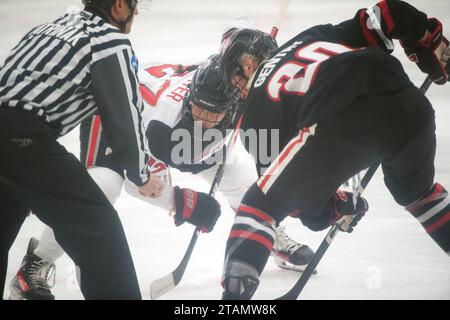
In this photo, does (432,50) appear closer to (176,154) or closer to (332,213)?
(332,213)

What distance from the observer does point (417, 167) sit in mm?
1677

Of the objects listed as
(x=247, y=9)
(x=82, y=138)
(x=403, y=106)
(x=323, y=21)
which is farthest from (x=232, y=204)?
(x=247, y=9)

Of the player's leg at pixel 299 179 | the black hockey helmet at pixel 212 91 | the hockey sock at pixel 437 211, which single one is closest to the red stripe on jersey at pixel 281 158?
the player's leg at pixel 299 179

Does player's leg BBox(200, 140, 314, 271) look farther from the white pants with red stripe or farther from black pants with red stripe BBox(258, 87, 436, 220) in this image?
black pants with red stripe BBox(258, 87, 436, 220)

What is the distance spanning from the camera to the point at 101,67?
152 cm

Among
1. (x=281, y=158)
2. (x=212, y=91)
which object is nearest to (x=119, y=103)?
(x=281, y=158)

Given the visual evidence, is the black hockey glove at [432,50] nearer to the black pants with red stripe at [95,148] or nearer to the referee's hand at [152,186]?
the referee's hand at [152,186]

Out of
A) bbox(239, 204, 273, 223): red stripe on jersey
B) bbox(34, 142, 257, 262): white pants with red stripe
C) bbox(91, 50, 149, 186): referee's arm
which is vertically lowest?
bbox(34, 142, 257, 262): white pants with red stripe

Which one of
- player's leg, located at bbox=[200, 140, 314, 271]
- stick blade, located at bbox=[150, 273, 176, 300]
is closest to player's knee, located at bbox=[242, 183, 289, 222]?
stick blade, located at bbox=[150, 273, 176, 300]

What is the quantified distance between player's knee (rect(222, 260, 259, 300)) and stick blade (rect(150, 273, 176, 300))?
57 cm

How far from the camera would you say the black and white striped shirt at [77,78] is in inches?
59.9

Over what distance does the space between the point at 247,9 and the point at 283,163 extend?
10.8ft

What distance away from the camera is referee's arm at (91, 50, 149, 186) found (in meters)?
1.52

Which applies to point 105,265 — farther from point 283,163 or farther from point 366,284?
point 366,284
